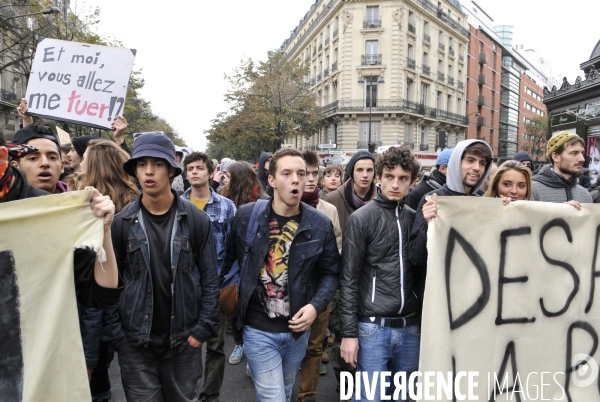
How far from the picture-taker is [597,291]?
8.53 feet

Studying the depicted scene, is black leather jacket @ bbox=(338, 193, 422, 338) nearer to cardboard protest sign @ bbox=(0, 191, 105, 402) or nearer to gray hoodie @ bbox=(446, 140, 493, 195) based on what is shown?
gray hoodie @ bbox=(446, 140, 493, 195)

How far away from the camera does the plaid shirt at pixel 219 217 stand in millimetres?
3537

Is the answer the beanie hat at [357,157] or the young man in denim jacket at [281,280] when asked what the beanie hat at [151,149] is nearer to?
the young man in denim jacket at [281,280]

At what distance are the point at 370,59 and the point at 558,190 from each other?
34.3 m

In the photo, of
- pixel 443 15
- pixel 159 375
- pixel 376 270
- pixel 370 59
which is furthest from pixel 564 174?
pixel 443 15

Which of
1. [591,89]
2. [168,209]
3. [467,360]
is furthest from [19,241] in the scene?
[591,89]

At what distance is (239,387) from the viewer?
12.4ft

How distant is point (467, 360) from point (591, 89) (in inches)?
476

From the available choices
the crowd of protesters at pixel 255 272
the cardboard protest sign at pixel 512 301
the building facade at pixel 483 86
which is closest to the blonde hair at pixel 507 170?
the crowd of protesters at pixel 255 272

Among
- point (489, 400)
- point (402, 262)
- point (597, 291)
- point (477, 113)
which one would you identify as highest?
point (477, 113)

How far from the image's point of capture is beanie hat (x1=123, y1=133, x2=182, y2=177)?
2.25 meters

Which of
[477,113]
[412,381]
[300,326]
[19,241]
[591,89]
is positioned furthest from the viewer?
[477,113]

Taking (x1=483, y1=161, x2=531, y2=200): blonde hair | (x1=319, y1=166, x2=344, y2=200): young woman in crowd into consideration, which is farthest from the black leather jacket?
(x1=319, y1=166, x2=344, y2=200): young woman in crowd

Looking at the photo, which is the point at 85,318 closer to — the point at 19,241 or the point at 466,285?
the point at 19,241
